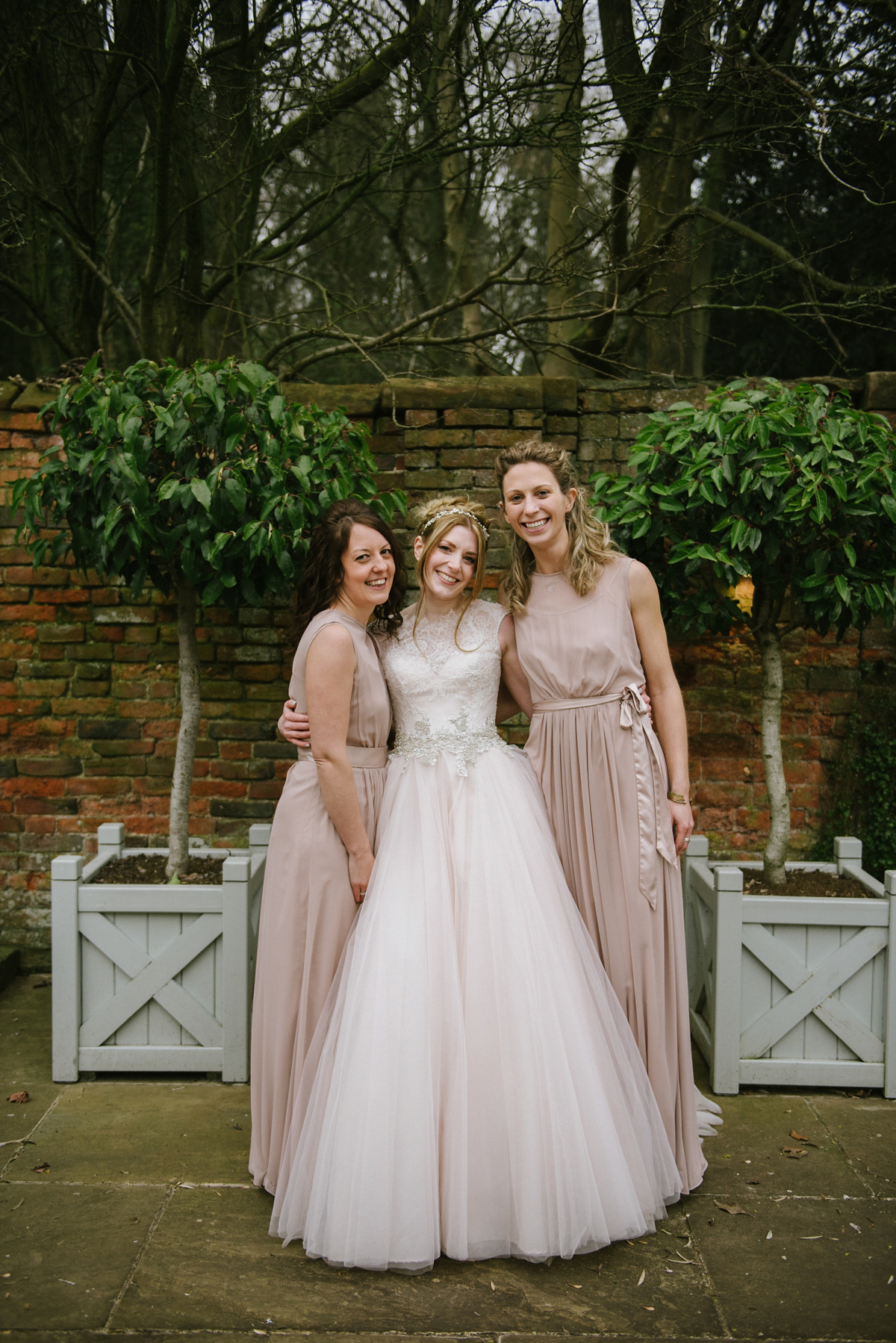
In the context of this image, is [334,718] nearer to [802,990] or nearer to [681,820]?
[681,820]

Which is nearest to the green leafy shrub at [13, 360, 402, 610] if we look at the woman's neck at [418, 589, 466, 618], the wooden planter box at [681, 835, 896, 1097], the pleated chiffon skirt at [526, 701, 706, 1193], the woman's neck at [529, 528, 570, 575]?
the woman's neck at [418, 589, 466, 618]

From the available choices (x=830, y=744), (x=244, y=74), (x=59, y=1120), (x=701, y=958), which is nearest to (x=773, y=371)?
(x=830, y=744)

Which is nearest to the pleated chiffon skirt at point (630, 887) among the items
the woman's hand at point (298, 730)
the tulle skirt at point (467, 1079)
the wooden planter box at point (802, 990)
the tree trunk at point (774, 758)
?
the tulle skirt at point (467, 1079)

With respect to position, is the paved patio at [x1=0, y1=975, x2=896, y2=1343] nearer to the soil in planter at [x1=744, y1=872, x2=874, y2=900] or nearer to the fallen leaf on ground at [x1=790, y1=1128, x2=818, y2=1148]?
the fallen leaf on ground at [x1=790, y1=1128, x2=818, y2=1148]

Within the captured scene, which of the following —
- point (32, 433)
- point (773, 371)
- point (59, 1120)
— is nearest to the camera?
point (59, 1120)

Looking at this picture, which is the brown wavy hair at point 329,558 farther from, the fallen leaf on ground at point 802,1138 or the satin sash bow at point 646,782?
the fallen leaf on ground at point 802,1138

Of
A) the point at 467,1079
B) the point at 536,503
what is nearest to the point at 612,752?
the point at 536,503

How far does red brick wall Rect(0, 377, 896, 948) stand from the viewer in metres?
3.96

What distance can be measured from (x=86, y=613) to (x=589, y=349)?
2775 millimetres

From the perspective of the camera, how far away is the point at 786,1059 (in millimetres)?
3111

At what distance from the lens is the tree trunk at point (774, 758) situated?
133 inches

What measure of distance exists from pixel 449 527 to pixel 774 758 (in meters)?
1.57

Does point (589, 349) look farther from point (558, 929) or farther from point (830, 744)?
point (558, 929)

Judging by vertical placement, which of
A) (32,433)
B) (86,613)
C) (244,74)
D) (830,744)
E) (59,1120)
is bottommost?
(59,1120)
